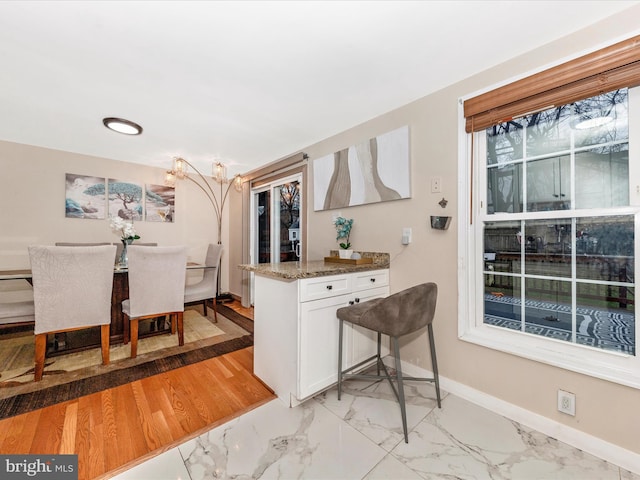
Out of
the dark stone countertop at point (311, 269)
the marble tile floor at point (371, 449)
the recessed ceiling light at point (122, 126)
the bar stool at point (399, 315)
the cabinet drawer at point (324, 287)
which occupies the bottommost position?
the marble tile floor at point (371, 449)

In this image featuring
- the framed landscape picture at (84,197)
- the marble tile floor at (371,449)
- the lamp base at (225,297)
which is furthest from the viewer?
the lamp base at (225,297)

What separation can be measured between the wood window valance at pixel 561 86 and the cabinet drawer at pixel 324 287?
53.8 inches

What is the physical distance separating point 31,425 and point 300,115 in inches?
112

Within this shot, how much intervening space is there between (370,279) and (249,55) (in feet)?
5.82

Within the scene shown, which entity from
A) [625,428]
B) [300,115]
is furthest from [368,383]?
[300,115]

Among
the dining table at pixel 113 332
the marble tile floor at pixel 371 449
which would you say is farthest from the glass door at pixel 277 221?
the marble tile floor at pixel 371 449

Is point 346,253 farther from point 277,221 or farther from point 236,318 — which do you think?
point 236,318

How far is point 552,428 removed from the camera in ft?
4.88

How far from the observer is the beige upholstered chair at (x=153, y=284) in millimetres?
2395

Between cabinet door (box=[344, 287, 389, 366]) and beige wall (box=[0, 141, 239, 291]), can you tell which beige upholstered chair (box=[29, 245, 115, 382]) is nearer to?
beige wall (box=[0, 141, 239, 291])

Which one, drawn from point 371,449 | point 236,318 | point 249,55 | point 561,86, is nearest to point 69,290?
point 236,318

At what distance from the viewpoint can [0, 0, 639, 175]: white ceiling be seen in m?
1.33

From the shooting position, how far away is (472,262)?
1864 millimetres

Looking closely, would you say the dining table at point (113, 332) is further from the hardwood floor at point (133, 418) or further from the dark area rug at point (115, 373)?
the hardwood floor at point (133, 418)
